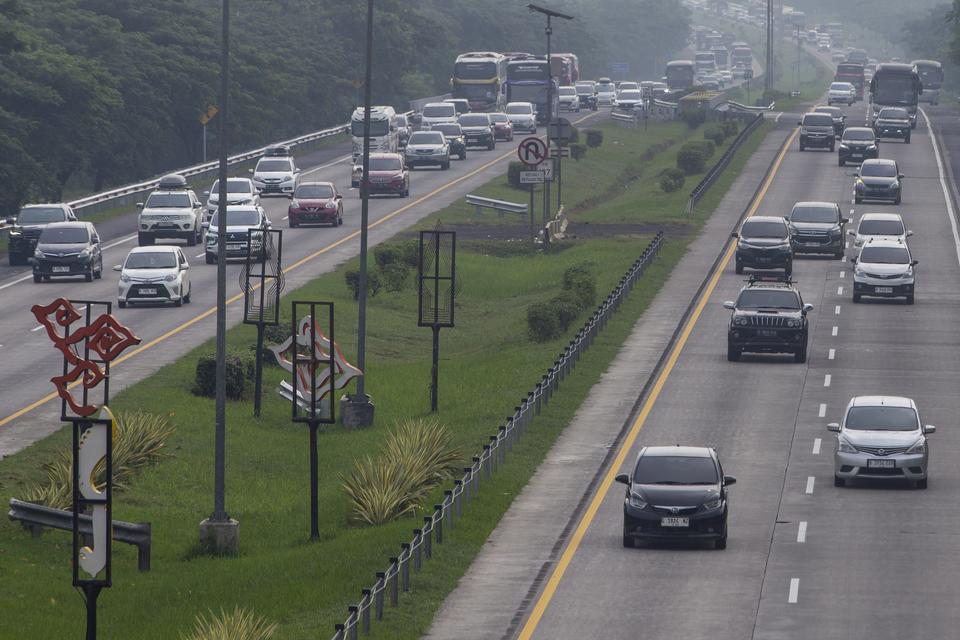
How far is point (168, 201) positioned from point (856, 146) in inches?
1513

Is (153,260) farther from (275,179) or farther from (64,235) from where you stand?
(275,179)

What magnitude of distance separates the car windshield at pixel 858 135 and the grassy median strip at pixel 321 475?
90.7 ft

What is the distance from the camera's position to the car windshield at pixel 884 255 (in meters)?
60.8

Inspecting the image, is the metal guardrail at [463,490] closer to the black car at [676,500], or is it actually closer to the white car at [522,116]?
the black car at [676,500]

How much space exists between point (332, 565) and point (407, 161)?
240 ft

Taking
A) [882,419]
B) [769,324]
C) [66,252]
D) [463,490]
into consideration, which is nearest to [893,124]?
[66,252]

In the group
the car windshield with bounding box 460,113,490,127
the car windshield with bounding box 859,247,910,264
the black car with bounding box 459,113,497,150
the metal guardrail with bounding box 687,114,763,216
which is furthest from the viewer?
the car windshield with bounding box 460,113,490,127

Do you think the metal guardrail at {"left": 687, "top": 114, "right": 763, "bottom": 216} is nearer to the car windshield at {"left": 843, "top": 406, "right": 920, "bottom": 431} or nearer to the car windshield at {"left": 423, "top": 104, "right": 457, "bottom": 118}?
the car windshield at {"left": 423, "top": 104, "right": 457, "bottom": 118}

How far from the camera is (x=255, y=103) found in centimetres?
12094

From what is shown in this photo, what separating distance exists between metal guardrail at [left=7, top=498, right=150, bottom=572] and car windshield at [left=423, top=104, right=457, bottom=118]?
274ft

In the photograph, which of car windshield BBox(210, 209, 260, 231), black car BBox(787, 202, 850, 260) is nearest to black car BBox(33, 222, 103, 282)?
car windshield BBox(210, 209, 260, 231)

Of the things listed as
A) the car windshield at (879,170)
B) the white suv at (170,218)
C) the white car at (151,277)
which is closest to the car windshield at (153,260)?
the white car at (151,277)

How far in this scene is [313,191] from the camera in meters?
80.6

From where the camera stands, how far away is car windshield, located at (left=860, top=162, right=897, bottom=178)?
8494 centimetres
